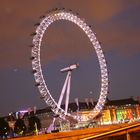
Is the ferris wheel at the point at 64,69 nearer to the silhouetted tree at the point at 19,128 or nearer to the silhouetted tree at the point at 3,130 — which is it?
the silhouetted tree at the point at 3,130

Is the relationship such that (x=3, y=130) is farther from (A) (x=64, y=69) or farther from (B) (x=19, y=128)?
(A) (x=64, y=69)

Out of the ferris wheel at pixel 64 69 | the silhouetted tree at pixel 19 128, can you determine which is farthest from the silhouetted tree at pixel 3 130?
the ferris wheel at pixel 64 69

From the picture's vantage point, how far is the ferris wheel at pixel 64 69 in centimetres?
4556

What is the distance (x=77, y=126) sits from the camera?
52688 millimetres

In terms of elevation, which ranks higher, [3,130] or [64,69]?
[64,69]

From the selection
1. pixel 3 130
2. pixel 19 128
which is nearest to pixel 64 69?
pixel 3 130

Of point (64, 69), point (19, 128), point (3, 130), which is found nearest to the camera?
point (64, 69)

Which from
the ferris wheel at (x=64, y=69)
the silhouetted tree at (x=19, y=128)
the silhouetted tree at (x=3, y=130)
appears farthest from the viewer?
the silhouetted tree at (x=19, y=128)

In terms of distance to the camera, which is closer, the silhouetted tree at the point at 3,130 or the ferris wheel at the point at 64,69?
the ferris wheel at the point at 64,69

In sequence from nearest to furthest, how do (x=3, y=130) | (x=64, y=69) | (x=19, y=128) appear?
(x=64, y=69) → (x=3, y=130) → (x=19, y=128)

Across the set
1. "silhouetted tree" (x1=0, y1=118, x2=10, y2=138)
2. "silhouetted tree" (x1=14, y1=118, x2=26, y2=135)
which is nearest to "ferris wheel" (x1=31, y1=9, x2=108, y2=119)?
"silhouetted tree" (x1=0, y1=118, x2=10, y2=138)

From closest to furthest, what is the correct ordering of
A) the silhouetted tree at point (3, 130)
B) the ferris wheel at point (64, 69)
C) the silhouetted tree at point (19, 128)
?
the ferris wheel at point (64, 69)
the silhouetted tree at point (3, 130)
the silhouetted tree at point (19, 128)

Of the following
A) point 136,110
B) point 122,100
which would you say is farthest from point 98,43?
point 122,100

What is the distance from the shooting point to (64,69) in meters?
55.0
